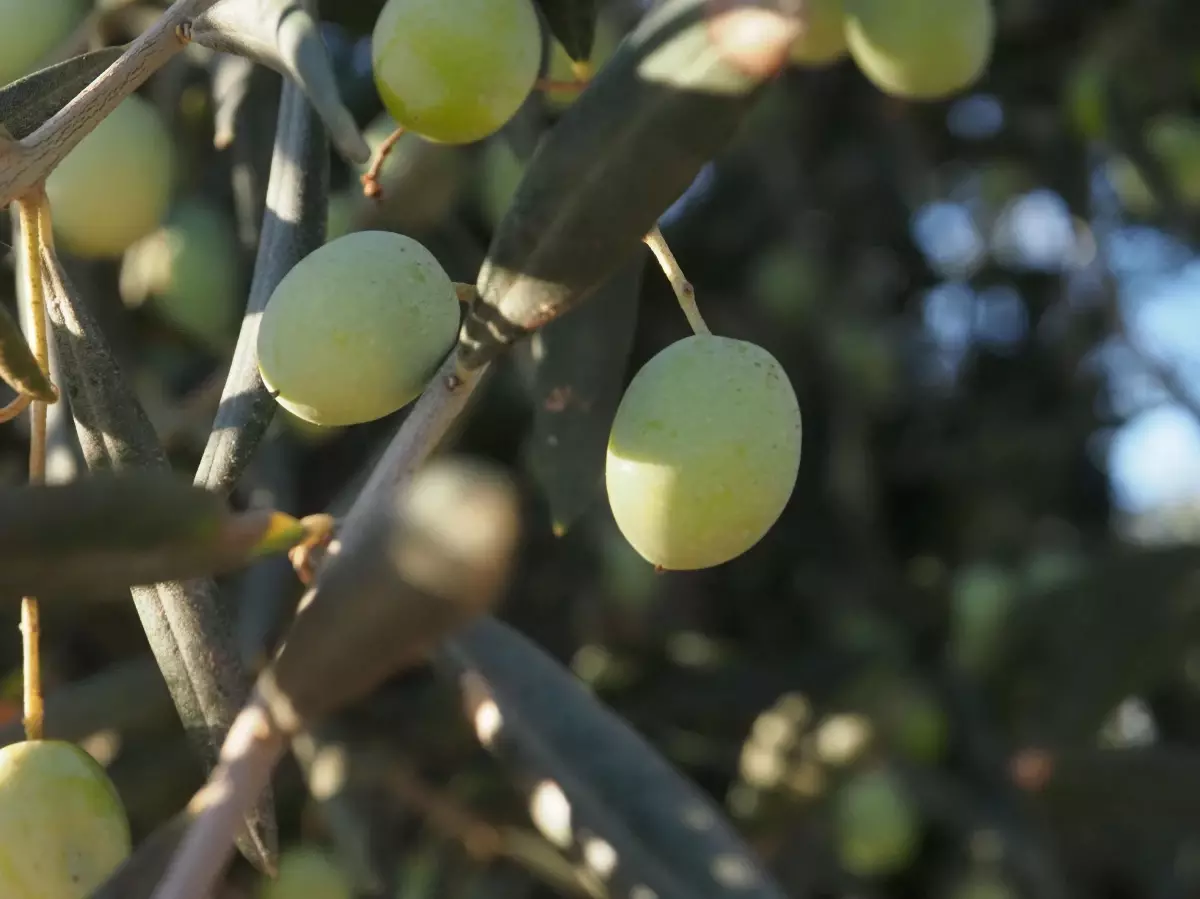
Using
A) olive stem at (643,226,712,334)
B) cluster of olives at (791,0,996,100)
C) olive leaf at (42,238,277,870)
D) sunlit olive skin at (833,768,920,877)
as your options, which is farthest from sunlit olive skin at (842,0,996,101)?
sunlit olive skin at (833,768,920,877)

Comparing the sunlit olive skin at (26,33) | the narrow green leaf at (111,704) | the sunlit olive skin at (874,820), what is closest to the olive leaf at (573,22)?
the sunlit olive skin at (26,33)

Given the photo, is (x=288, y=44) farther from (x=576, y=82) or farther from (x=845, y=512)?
(x=845, y=512)

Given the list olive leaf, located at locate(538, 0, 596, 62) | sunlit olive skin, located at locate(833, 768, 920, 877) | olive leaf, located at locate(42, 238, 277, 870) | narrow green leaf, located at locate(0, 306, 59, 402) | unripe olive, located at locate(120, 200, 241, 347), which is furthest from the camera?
sunlit olive skin, located at locate(833, 768, 920, 877)

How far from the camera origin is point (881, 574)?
6.19 ft

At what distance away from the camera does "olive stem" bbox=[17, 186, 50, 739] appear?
0.61 meters

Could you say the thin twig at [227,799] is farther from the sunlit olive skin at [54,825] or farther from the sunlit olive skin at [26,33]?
the sunlit olive skin at [26,33]

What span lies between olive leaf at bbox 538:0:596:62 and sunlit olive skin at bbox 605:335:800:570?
280mm

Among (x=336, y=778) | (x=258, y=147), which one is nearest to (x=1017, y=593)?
(x=336, y=778)

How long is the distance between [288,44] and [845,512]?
1.45m

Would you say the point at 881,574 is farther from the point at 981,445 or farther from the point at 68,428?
the point at 68,428

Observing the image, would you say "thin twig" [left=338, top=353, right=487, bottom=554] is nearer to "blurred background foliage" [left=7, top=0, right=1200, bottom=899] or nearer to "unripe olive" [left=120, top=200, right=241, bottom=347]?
"blurred background foliage" [left=7, top=0, right=1200, bottom=899]

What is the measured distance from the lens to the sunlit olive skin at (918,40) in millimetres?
833

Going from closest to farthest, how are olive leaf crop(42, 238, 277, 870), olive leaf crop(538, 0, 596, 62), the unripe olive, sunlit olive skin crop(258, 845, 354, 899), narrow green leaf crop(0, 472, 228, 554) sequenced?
narrow green leaf crop(0, 472, 228, 554)
olive leaf crop(42, 238, 277, 870)
olive leaf crop(538, 0, 596, 62)
the unripe olive
sunlit olive skin crop(258, 845, 354, 899)

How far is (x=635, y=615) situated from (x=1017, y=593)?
48 centimetres
